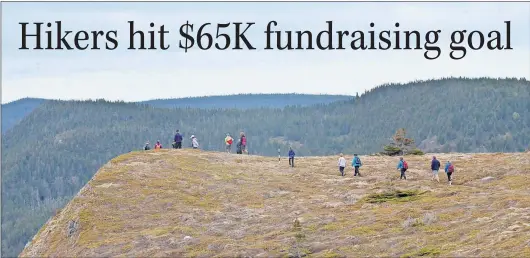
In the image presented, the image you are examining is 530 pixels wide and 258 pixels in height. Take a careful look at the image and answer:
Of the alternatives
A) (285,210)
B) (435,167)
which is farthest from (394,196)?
(285,210)

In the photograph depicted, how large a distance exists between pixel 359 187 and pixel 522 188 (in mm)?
12303

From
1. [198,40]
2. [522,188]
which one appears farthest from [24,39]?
[522,188]

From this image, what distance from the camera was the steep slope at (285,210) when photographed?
5869cm

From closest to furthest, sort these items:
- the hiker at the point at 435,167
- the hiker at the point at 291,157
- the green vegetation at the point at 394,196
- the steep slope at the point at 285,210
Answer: the steep slope at the point at 285,210, the green vegetation at the point at 394,196, the hiker at the point at 435,167, the hiker at the point at 291,157

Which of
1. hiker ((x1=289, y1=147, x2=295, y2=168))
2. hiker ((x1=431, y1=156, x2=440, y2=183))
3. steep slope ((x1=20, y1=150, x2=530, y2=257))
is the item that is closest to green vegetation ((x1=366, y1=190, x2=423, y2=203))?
steep slope ((x1=20, y1=150, x2=530, y2=257))

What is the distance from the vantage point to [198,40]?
256ft

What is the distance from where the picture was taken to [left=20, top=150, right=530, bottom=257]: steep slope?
58688 millimetres

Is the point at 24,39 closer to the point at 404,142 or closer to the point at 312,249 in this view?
the point at 312,249

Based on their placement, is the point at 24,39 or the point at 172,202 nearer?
the point at 172,202

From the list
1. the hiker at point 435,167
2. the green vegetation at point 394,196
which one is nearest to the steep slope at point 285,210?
the green vegetation at point 394,196

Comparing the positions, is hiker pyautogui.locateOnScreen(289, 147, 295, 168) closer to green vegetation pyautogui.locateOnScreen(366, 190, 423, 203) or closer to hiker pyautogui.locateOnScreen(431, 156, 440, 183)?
hiker pyautogui.locateOnScreen(431, 156, 440, 183)

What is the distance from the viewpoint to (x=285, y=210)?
72.4m

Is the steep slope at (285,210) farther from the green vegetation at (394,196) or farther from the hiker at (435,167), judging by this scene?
the hiker at (435,167)

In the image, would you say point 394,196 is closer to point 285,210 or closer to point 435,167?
point 435,167
